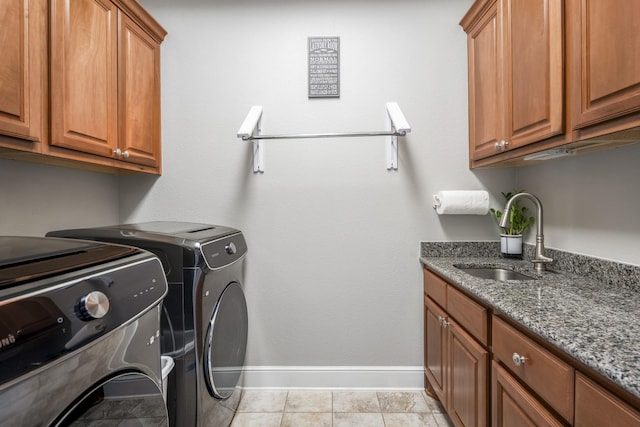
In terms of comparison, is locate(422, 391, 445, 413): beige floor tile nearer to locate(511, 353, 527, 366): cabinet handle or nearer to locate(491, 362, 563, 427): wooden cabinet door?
locate(491, 362, 563, 427): wooden cabinet door

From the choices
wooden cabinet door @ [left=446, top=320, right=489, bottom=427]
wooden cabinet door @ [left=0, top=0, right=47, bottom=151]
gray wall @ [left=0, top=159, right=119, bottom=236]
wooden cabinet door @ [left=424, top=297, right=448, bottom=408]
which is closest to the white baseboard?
wooden cabinet door @ [left=424, top=297, right=448, bottom=408]

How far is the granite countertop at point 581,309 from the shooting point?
66 centimetres

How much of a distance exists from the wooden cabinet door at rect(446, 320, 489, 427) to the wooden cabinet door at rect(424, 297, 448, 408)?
0.08m

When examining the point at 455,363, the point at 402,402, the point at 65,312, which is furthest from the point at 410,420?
the point at 65,312

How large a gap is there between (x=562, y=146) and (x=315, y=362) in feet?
5.87

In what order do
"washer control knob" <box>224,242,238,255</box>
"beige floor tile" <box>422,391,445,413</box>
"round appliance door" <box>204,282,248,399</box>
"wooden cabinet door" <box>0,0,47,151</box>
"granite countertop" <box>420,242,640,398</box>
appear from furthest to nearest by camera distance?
"beige floor tile" <box>422,391,445,413</box>
"washer control knob" <box>224,242,238,255</box>
"round appliance door" <box>204,282,248,399</box>
"wooden cabinet door" <box>0,0,47,151</box>
"granite countertop" <box>420,242,640,398</box>

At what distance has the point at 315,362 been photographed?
1992mm

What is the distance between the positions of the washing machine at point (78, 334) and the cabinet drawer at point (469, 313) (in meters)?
1.12

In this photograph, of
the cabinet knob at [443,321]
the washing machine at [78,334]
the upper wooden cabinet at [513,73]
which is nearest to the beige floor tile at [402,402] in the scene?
the cabinet knob at [443,321]

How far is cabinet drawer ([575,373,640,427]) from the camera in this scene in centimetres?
61

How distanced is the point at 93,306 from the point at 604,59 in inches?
61.7

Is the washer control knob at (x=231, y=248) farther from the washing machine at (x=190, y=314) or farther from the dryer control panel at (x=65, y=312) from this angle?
the dryer control panel at (x=65, y=312)

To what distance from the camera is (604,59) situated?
97 cm

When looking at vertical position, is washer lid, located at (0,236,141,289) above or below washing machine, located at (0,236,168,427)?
above
